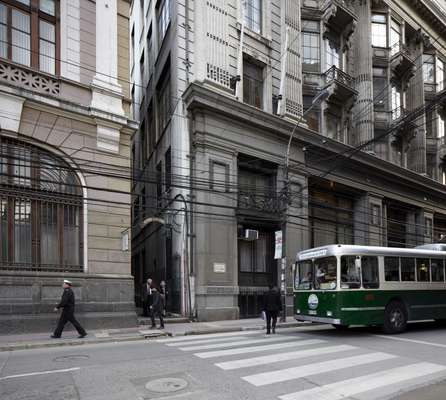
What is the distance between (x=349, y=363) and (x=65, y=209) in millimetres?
11049

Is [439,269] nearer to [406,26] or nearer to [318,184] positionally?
[318,184]

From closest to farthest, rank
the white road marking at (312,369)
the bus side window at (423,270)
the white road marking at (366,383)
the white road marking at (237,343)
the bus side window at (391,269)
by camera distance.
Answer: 1. the white road marking at (366,383)
2. the white road marking at (312,369)
3. the white road marking at (237,343)
4. the bus side window at (391,269)
5. the bus side window at (423,270)

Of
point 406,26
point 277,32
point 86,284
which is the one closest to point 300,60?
point 277,32

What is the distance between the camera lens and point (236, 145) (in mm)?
22062

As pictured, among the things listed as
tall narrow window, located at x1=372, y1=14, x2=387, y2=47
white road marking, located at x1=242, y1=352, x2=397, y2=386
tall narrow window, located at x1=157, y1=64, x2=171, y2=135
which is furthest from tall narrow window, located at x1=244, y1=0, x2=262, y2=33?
white road marking, located at x1=242, y1=352, x2=397, y2=386

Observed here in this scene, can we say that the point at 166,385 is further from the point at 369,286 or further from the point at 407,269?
the point at 407,269

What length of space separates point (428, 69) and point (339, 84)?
1491cm

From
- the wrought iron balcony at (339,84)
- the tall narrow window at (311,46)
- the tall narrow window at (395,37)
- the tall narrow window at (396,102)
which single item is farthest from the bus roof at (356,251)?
the tall narrow window at (395,37)

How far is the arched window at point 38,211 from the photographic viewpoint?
15.4m

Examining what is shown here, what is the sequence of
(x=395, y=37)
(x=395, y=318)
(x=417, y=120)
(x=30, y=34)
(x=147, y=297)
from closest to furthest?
(x=395, y=318), (x=30, y=34), (x=147, y=297), (x=395, y=37), (x=417, y=120)

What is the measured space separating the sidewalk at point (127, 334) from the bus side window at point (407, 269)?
480 centimetres

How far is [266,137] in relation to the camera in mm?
23516

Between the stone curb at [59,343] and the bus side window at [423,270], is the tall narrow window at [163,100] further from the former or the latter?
the bus side window at [423,270]

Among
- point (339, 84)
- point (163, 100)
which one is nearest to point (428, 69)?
point (339, 84)
